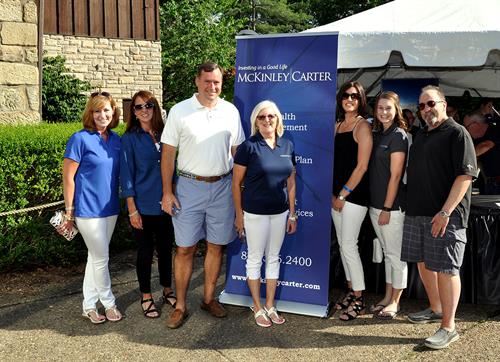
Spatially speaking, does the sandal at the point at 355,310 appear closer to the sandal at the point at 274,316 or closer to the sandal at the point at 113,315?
the sandal at the point at 274,316

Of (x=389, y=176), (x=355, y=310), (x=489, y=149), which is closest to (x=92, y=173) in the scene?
(x=389, y=176)

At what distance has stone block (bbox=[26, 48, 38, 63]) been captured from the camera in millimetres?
6855

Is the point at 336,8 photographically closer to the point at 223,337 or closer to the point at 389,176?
the point at 389,176

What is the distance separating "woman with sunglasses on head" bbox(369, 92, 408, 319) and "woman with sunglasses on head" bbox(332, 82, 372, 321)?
0.30ft

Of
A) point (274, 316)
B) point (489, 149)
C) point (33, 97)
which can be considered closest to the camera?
point (274, 316)

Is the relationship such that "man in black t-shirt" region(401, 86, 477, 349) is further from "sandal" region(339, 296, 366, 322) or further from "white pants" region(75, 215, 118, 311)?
"white pants" region(75, 215, 118, 311)

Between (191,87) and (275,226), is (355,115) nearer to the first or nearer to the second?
(275,226)

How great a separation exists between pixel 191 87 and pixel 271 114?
1575 cm

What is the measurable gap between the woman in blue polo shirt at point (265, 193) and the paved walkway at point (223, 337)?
1.00ft

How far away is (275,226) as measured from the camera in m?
3.97

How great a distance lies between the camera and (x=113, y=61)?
48.7 ft

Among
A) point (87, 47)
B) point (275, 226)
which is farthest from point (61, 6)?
point (275, 226)

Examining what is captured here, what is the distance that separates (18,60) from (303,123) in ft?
14.6

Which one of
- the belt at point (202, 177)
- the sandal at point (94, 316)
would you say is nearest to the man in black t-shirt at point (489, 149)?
the belt at point (202, 177)
